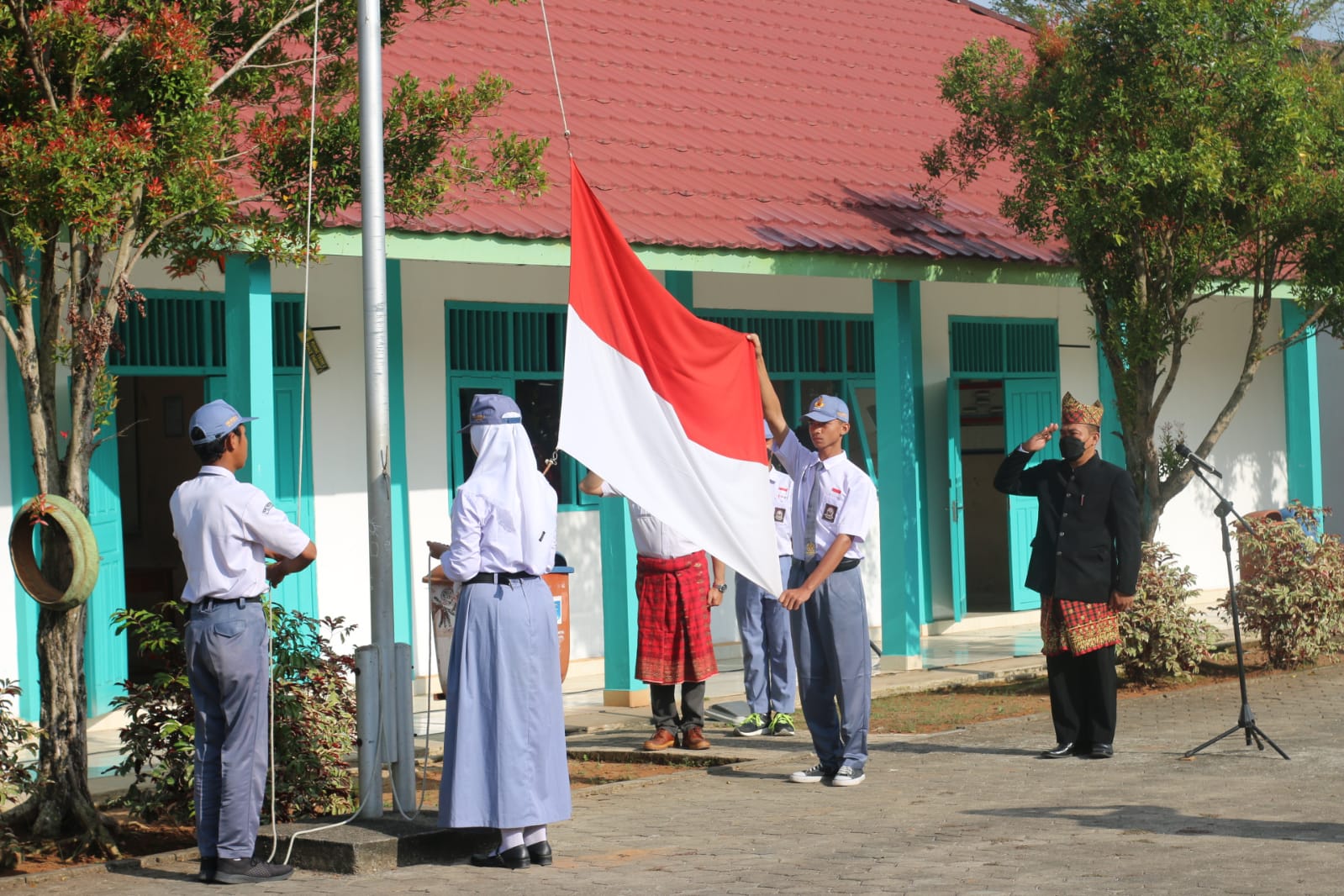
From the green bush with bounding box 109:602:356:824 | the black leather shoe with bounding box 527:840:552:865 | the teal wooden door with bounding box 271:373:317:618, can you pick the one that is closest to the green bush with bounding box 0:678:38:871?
the green bush with bounding box 109:602:356:824

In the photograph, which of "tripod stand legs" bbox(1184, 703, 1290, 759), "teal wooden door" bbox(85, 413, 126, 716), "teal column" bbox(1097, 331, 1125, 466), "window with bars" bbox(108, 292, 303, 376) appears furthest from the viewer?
"teal column" bbox(1097, 331, 1125, 466)

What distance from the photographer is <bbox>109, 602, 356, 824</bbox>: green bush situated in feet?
23.6

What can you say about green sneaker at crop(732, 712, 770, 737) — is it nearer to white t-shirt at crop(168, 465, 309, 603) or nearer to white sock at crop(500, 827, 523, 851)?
white sock at crop(500, 827, 523, 851)

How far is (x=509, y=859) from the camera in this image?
6.61 metres

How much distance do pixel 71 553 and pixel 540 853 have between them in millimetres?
2198

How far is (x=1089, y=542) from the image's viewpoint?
353 inches

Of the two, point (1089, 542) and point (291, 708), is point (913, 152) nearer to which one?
point (1089, 542)

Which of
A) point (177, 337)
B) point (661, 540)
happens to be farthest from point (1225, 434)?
point (177, 337)

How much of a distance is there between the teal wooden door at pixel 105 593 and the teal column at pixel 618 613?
2.97m

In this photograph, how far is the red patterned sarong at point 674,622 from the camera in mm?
9258

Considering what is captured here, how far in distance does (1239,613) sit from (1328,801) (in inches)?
210

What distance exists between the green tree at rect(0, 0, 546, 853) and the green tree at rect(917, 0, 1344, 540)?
442 cm

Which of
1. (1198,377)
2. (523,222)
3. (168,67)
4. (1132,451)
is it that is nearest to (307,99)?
(168,67)

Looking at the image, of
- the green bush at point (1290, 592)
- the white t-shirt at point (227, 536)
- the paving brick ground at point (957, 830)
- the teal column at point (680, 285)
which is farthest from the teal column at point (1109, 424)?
the white t-shirt at point (227, 536)
